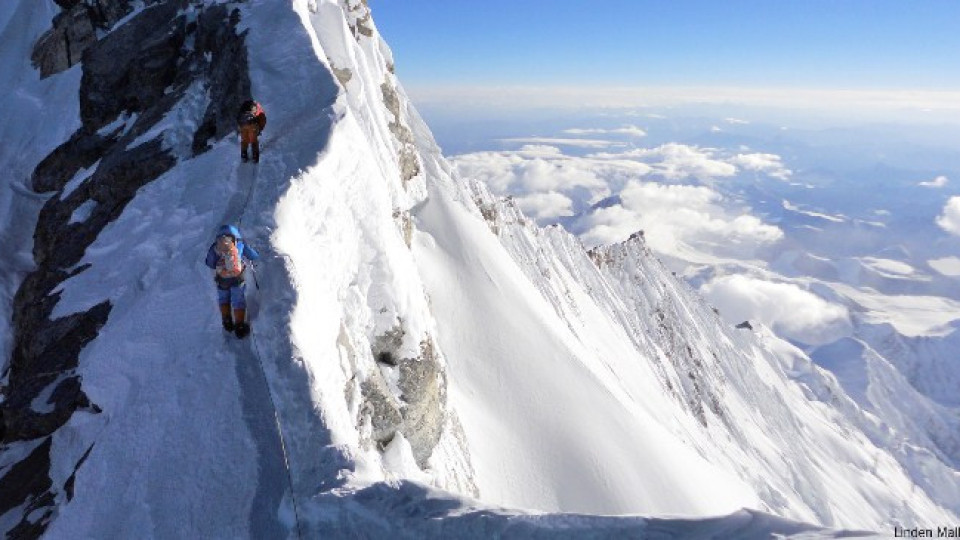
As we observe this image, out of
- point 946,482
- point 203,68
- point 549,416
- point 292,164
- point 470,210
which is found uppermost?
point 203,68

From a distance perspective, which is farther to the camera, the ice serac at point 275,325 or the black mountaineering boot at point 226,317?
the black mountaineering boot at point 226,317

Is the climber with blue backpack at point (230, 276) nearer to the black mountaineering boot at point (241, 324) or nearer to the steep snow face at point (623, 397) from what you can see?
the black mountaineering boot at point (241, 324)

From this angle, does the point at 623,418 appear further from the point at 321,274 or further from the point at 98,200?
the point at 98,200

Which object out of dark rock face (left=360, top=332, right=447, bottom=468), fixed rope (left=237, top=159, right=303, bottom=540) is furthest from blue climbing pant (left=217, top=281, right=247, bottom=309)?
dark rock face (left=360, top=332, right=447, bottom=468)

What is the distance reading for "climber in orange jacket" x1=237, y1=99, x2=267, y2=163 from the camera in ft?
46.4

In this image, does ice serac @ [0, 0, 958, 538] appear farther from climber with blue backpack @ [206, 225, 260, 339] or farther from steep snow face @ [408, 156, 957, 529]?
climber with blue backpack @ [206, 225, 260, 339]

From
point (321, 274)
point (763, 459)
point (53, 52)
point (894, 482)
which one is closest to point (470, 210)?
point (321, 274)

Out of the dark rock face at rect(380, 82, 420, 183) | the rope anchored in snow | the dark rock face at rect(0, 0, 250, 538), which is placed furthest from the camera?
the dark rock face at rect(380, 82, 420, 183)

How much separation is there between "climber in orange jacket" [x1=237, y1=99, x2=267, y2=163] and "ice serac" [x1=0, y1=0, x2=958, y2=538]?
715 mm

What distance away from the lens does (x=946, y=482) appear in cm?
12575

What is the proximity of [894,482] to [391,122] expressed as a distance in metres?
125

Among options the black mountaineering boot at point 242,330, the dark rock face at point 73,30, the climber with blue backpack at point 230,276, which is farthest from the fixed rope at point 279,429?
the dark rock face at point 73,30

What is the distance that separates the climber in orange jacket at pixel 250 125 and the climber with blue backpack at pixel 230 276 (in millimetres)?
5754

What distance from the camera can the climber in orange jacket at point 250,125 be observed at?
14.1 meters
